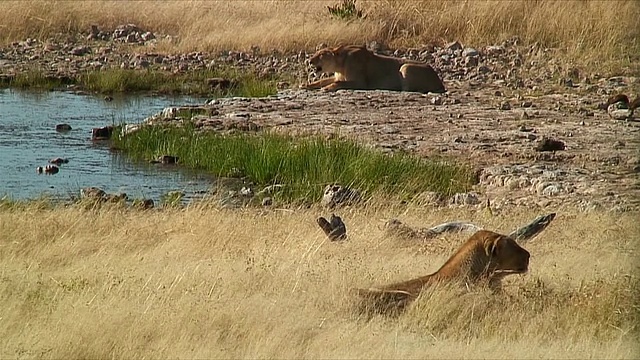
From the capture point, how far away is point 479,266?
23.6 feet

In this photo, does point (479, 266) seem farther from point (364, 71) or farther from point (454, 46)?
point (454, 46)

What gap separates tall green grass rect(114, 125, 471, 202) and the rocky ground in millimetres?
465

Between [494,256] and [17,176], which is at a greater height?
[494,256]

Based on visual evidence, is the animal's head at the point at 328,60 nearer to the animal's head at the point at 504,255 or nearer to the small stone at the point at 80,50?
the small stone at the point at 80,50

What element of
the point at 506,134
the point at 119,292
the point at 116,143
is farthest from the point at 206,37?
the point at 119,292

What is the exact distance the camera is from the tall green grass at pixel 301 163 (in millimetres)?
11891

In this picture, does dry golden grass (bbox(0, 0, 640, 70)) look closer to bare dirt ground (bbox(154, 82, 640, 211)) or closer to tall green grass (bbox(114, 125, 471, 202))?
bare dirt ground (bbox(154, 82, 640, 211))

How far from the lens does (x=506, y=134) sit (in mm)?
14156

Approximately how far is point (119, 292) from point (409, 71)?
427 inches

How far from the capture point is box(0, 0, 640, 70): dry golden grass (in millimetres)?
20547

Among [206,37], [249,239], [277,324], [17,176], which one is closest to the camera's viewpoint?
[277,324]

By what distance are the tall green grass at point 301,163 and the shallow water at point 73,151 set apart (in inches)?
11.9

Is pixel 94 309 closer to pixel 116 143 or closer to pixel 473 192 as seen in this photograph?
pixel 473 192

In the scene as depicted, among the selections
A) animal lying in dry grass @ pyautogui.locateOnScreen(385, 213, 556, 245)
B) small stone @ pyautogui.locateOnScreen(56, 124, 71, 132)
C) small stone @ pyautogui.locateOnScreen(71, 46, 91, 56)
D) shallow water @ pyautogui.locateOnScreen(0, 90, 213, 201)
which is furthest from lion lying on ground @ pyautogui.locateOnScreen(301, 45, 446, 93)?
animal lying in dry grass @ pyautogui.locateOnScreen(385, 213, 556, 245)
